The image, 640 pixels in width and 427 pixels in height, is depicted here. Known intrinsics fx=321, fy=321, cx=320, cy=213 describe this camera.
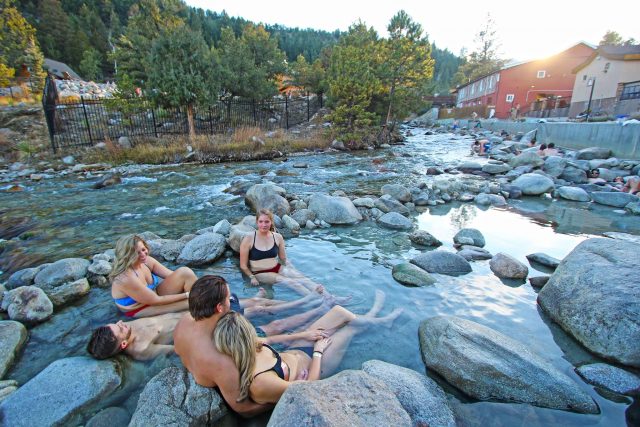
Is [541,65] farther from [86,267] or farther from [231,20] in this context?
[231,20]

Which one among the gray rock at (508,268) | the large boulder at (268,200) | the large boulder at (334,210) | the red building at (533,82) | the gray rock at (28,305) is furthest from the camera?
the red building at (533,82)

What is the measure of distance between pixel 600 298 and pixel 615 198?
7648 mm

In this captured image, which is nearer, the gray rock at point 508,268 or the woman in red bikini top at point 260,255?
the gray rock at point 508,268

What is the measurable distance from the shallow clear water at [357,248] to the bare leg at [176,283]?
682 mm

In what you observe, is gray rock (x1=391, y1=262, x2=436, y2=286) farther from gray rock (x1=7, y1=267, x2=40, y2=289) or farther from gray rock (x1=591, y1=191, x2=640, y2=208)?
gray rock (x1=591, y1=191, x2=640, y2=208)

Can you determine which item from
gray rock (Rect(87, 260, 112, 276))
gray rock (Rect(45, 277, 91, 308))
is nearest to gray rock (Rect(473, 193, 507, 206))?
gray rock (Rect(87, 260, 112, 276))

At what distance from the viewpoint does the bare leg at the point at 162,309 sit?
13.4ft

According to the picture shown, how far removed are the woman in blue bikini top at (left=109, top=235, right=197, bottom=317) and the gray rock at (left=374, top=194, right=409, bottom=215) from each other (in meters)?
5.40

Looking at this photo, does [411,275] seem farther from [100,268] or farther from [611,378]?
[100,268]

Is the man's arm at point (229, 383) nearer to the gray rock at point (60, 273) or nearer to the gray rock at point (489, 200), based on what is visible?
the gray rock at point (60, 273)

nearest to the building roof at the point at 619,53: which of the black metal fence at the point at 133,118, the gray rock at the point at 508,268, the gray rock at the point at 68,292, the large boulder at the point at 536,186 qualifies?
the large boulder at the point at 536,186

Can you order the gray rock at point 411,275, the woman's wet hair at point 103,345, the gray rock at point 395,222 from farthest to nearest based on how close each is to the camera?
the gray rock at point 395,222 < the gray rock at point 411,275 < the woman's wet hair at point 103,345

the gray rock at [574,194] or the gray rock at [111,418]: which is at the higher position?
the gray rock at [574,194]

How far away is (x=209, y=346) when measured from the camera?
8.25 feet
